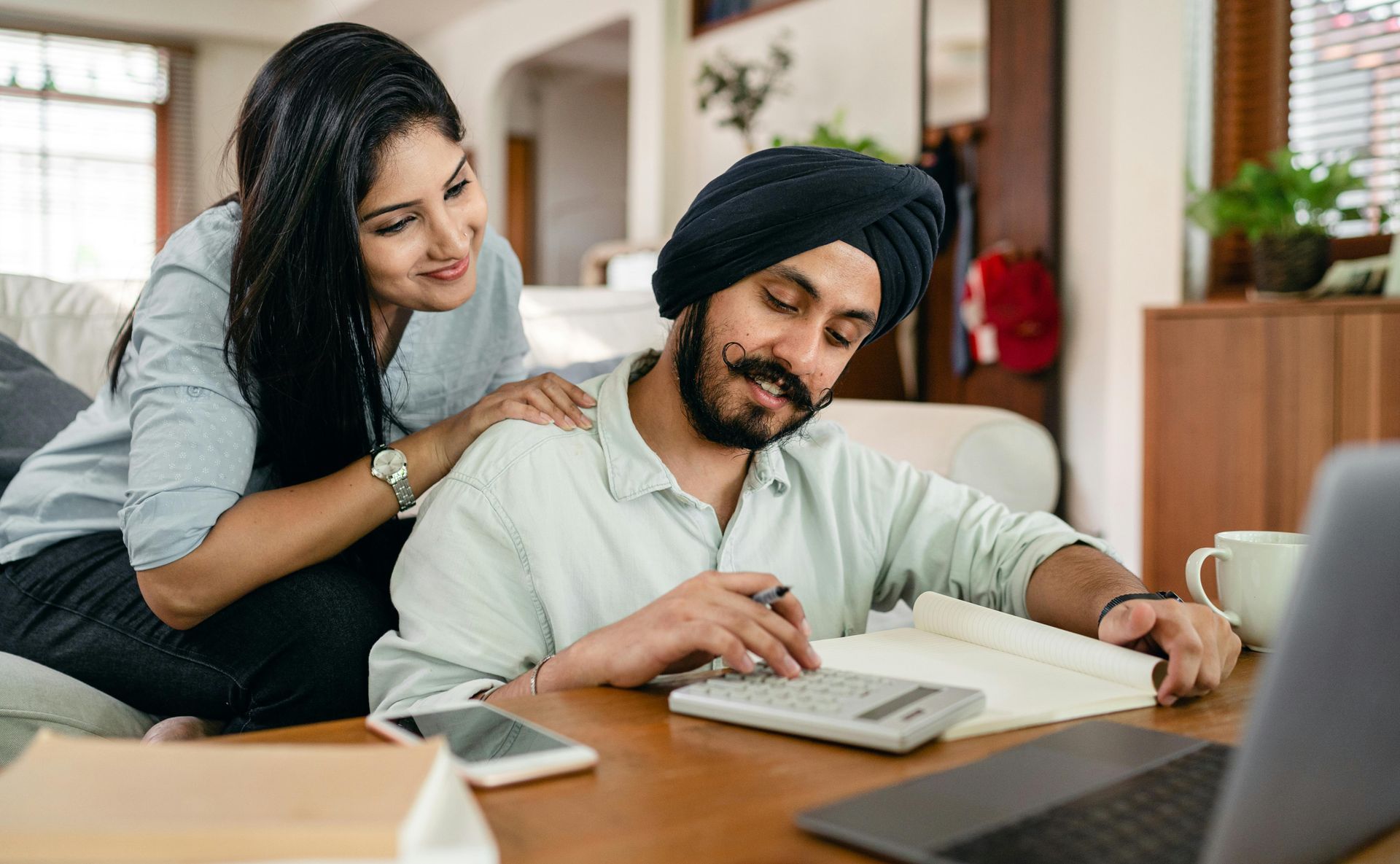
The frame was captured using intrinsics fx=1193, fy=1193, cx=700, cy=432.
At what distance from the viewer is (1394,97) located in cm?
339

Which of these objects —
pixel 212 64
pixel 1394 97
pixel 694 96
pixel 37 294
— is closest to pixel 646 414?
pixel 37 294

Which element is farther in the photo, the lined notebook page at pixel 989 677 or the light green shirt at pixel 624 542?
the light green shirt at pixel 624 542

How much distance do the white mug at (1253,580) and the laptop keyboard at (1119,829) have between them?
Result: 443 mm

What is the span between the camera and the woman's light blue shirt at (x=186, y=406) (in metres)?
1.32

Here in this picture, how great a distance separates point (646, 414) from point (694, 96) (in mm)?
4550

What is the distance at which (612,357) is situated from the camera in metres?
2.29

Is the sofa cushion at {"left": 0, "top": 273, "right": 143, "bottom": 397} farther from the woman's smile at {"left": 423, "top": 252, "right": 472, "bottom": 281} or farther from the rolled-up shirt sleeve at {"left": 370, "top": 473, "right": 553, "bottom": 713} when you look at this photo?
the rolled-up shirt sleeve at {"left": 370, "top": 473, "right": 553, "bottom": 713}

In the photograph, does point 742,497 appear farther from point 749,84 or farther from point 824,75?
point 749,84

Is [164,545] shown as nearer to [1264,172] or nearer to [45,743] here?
[45,743]

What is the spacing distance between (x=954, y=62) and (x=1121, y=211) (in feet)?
2.99

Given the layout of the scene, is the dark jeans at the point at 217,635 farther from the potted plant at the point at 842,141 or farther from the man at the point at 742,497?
the potted plant at the point at 842,141

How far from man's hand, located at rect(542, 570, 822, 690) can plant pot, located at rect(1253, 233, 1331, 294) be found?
8.86 ft

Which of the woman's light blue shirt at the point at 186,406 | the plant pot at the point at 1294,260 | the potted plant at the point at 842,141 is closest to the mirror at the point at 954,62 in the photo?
the potted plant at the point at 842,141

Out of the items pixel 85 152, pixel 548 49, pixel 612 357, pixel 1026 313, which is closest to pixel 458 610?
pixel 612 357
